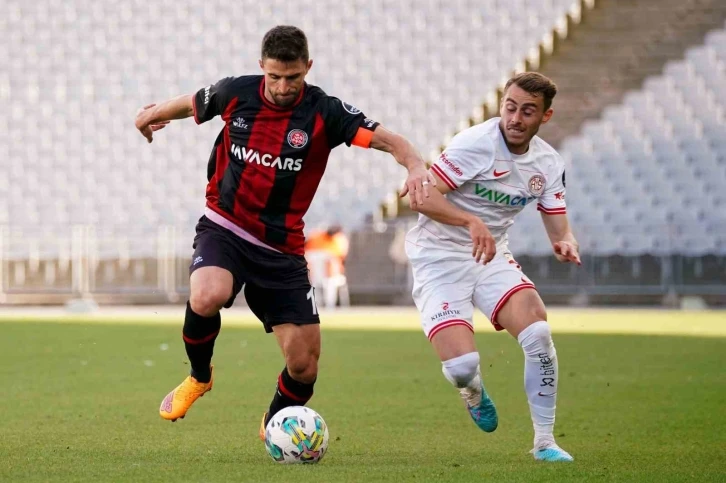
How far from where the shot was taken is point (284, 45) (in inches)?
213

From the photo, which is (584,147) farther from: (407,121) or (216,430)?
(216,430)

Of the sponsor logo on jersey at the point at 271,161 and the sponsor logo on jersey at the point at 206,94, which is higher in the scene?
the sponsor logo on jersey at the point at 206,94

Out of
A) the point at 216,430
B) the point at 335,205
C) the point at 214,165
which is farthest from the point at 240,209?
the point at 335,205

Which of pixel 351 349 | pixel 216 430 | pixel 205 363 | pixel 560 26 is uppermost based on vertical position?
pixel 560 26

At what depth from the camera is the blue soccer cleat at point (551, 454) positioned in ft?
18.1

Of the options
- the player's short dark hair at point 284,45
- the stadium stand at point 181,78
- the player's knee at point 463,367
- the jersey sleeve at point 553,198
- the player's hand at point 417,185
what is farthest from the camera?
the stadium stand at point 181,78

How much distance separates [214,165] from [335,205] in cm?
1697

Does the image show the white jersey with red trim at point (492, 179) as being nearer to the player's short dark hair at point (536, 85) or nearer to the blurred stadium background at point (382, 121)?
the player's short dark hair at point (536, 85)

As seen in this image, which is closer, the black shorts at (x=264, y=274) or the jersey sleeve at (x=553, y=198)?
the black shorts at (x=264, y=274)

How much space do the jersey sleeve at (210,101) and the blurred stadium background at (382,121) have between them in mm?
15482

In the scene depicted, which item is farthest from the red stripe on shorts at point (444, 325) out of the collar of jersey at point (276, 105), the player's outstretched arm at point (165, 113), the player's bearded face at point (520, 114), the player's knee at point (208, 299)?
the player's outstretched arm at point (165, 113)

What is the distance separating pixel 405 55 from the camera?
79.9 feet

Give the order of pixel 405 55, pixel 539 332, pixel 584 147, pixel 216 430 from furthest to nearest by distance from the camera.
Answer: pixel 405 55, pixel 584 147, pixel 216 430, pixel 539 332

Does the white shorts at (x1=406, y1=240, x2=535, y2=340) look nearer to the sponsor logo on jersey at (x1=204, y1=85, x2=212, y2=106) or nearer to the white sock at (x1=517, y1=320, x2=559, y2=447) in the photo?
the white sock at (x1=517, y1=320, x2=559, y2=447)
